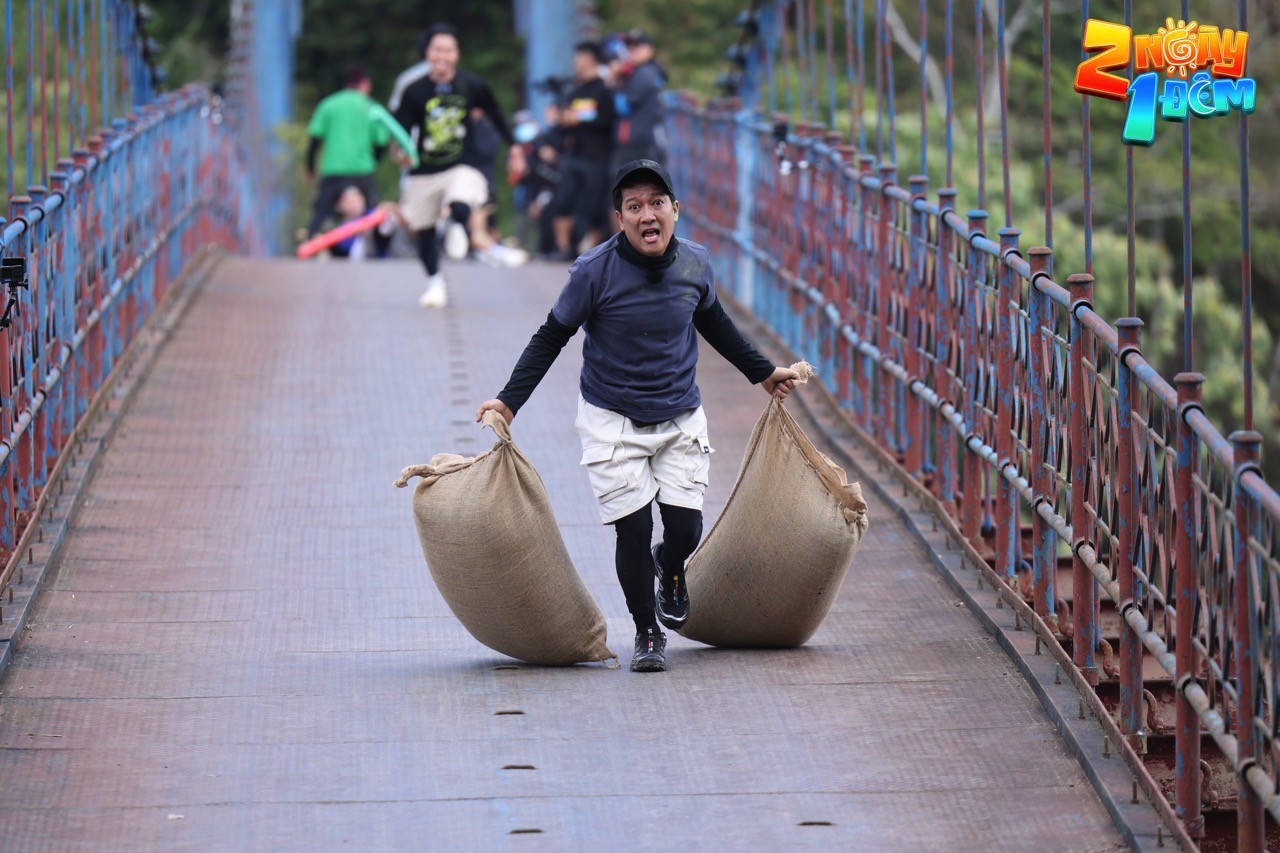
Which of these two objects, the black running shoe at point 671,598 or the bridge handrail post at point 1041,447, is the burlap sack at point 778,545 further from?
the bridge handrail post at point 1041,447

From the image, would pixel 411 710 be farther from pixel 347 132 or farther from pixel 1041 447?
pixel 347 132

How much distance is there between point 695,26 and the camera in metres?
32.7

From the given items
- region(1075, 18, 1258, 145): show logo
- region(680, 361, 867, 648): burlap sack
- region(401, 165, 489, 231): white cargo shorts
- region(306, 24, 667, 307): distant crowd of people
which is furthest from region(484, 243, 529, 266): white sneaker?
region(1075, 18, 1258, 145): show logo

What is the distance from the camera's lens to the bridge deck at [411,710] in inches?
193

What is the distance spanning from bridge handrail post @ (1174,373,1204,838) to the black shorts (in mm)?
11876

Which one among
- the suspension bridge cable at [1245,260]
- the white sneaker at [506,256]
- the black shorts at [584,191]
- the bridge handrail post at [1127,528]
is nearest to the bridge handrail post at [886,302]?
the bridge handrail post at [1127,528]

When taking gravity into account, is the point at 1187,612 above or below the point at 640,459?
below

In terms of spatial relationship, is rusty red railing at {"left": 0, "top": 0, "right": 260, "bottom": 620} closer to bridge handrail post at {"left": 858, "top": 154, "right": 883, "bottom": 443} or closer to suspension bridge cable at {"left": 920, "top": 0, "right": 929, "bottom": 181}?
bridge handrail post at {"left": 858, "top": 154, "right": 883, "bottom": 443}

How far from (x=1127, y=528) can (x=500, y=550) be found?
166 cm

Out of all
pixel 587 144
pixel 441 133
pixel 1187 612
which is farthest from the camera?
pixel 587 144

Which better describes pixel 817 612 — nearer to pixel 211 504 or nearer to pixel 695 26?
pixel 211 504

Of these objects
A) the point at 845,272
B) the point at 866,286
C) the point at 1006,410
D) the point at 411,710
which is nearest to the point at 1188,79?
the point at 1006,410

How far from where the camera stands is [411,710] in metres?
5.64

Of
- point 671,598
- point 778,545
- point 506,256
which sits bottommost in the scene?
point 671,598
